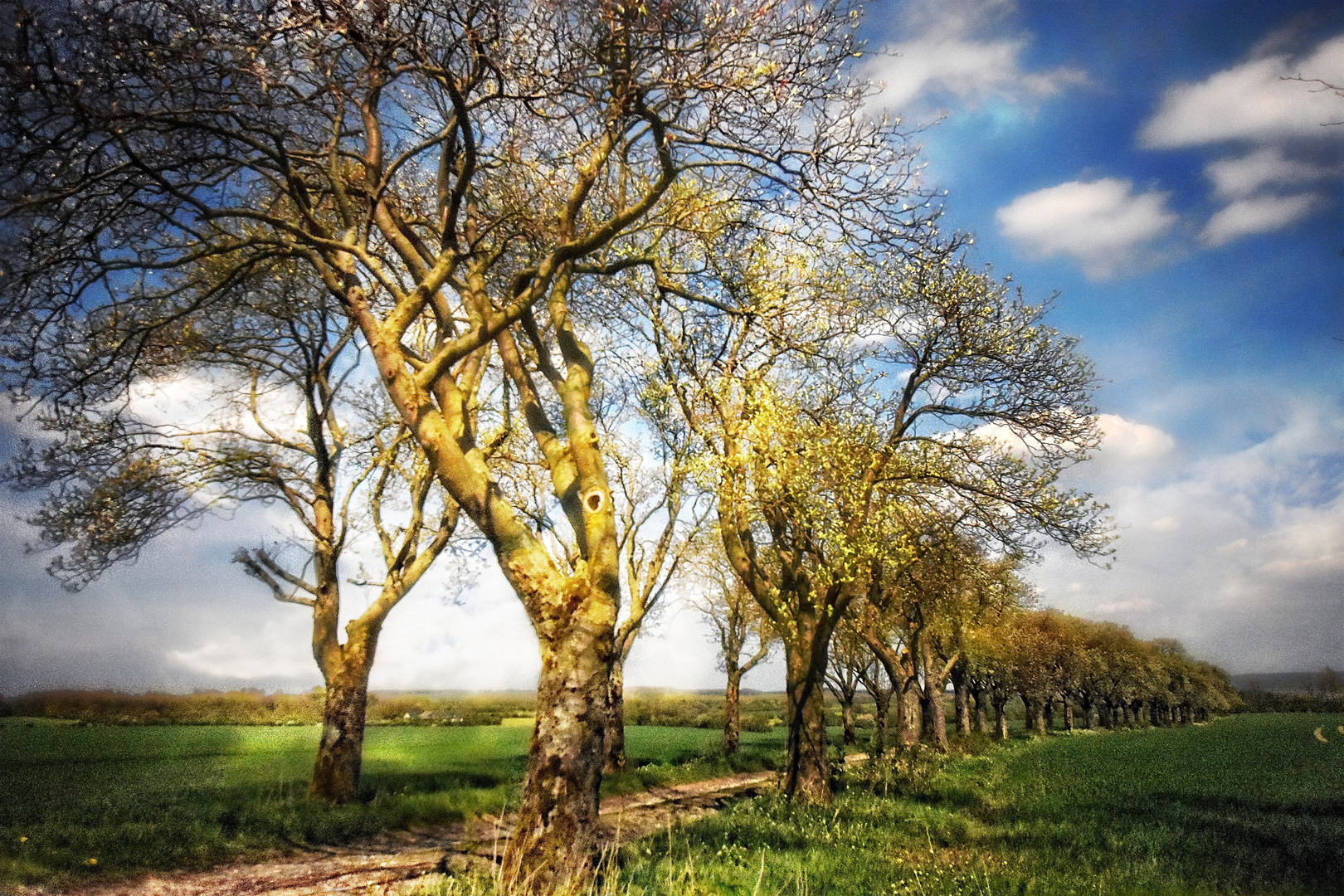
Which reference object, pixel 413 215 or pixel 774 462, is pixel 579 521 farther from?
pixel 413 215

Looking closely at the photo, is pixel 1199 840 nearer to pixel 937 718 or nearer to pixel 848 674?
pixel 937 718

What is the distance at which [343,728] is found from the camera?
1449cm

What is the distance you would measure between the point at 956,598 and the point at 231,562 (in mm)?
22135

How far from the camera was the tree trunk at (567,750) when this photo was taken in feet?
22.4

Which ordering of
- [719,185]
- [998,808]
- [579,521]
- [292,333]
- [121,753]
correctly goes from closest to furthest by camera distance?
[579,521]
[719,185]
[998,808]
[292,333]
[121,753]

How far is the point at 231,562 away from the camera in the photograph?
49.9 ft

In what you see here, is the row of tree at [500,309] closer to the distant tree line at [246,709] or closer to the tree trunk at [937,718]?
the distant tree line at [246,709]

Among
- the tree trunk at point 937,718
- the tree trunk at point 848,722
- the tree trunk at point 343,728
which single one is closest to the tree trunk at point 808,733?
the tree trunk at point 343,728

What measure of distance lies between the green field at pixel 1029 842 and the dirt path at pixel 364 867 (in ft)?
4.54

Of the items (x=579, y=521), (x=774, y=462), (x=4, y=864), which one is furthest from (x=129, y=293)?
(x=774, y=462)

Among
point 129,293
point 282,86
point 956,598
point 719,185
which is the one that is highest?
point 719,185

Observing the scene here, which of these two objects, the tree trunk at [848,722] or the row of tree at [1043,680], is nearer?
the row of tree at [1043,680]

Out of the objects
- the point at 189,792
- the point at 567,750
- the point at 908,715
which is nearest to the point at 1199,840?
the point at 567,750

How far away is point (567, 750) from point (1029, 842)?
812 centimetres
